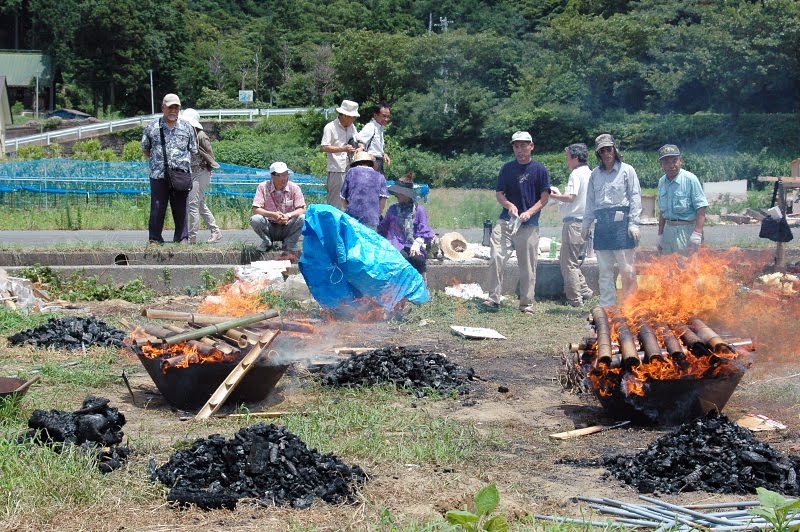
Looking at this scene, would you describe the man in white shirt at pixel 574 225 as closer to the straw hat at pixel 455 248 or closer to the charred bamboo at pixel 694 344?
the straw hat at pixel 455 248

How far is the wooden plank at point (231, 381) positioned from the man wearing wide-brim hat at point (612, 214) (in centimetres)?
498

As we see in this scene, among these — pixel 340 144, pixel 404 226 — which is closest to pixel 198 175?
pixel 340 144

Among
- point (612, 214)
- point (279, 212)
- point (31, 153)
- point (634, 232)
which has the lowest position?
point (31, 153)

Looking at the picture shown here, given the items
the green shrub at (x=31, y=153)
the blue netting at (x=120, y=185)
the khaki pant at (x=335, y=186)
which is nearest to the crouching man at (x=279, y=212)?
the khaki pant at (x=335, y=186)

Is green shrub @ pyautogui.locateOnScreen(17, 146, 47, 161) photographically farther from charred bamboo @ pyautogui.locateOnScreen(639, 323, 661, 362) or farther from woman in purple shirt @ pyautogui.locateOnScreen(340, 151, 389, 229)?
charred bamboo @ pyautogui.locateOnScreen(639, 323, 661, 362)

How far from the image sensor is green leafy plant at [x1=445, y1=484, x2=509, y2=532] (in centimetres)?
429

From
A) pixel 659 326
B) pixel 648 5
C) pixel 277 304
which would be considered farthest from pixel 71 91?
pixel 659 326

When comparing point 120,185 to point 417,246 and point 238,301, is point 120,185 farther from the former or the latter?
point 238,301

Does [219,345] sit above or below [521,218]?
below

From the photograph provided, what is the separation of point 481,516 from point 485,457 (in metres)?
1.46

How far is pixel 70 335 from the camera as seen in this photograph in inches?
373

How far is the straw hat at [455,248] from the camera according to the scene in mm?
14336

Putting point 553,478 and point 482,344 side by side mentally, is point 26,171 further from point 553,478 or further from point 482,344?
point 553,478

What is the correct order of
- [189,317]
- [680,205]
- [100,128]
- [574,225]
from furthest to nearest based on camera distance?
1. [100,128]
2. [574,225]
3. [680,205]
4. [189,317]
